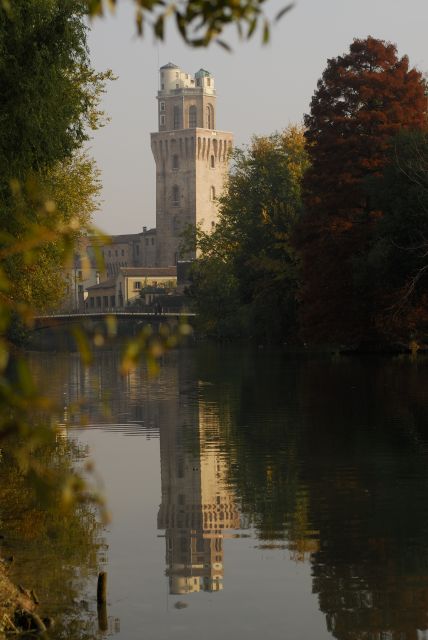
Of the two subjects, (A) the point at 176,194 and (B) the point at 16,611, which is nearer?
(B) the point at 16,611

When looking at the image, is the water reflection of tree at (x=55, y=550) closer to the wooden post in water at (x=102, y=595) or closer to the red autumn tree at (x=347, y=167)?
the wooden post in water at (x=102, y=595)

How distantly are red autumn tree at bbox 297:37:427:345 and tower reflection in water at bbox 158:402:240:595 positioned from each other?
24.1 metres

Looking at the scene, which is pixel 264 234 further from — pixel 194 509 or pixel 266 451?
pixel 194 509

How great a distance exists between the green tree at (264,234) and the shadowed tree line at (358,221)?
14 cm

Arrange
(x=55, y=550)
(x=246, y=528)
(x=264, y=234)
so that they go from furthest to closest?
(x=264, y=234)
(x=246, y=528)
(x=55, y=550)

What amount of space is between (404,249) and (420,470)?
24839 millimetres

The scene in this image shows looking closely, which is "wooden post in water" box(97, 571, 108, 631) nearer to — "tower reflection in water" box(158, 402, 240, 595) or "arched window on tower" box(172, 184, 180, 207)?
"tower reflection in water" box(158, 402, 240, 595)

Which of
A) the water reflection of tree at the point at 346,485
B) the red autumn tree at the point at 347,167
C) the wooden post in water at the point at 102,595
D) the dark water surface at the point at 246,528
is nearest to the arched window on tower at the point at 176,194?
the red autumn tree at the point at 347,167

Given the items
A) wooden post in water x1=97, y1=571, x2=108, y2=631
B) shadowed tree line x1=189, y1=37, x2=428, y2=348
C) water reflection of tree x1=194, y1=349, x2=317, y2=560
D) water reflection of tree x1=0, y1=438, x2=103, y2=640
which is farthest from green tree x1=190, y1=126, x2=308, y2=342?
wooden post in water x1=97, y1=571, x2=108, y2=631

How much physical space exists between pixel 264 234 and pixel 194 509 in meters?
53.7

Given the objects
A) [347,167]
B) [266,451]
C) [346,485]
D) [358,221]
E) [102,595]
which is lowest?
[102,595]

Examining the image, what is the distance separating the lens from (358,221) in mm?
52031

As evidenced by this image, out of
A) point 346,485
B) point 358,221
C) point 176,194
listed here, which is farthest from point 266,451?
point 176,194

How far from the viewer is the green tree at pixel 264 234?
66062 mm
